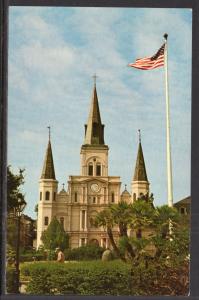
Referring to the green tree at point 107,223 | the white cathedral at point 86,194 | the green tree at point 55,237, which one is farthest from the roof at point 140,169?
the green tree at point 55,237

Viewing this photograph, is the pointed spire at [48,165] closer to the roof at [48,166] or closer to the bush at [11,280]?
the roof at [48,166]

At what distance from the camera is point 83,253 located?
4367 millimetres

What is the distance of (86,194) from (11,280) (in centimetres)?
84

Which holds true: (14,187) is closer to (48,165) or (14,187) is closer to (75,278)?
(48,165)

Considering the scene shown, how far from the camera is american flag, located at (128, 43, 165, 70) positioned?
4.21 m

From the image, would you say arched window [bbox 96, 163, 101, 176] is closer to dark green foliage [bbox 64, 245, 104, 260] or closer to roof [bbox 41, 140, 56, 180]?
roof [bbox 41, 140, 56, 180]

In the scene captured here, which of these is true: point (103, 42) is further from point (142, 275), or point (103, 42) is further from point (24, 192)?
point (142, 275)

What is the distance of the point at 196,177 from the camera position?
341cm

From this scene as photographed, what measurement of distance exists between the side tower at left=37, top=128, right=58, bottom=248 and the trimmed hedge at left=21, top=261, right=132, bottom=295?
0.73 feet

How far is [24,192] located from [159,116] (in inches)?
45.5

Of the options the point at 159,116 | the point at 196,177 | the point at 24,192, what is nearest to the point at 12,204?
the point at 24,192

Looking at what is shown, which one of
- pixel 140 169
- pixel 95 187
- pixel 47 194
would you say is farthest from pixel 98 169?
pixel 47 194

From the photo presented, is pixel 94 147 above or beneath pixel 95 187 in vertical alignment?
above

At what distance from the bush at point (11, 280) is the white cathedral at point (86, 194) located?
0.93 feet
